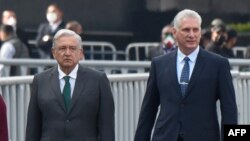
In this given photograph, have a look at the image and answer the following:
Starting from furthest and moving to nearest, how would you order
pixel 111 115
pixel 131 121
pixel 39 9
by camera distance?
pixel 39 9 < pixel 131 121 < pixel 111 115

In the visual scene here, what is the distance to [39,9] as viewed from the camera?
25766 millimetres

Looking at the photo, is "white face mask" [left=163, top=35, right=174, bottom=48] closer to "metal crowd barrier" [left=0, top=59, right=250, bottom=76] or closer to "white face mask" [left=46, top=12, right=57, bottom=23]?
"metal crowd barrier" [left=0, top=59, right=250, bottom=76]

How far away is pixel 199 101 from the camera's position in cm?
962

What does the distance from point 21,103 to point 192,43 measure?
2769 mm

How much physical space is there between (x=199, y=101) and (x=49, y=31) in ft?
43.7

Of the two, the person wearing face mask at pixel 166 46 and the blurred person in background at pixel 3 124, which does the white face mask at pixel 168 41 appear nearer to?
the person wearing face mask at pixel 166 46

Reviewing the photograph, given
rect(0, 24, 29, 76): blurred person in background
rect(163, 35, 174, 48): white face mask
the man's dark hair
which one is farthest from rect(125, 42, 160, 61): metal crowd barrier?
rect(163, 35, 174, 48): white face mask

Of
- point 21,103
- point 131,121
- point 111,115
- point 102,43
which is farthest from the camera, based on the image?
A: point 102,43

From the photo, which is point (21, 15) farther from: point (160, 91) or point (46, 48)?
point (160, 91)

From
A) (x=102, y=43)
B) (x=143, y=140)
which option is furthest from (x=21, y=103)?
(x=102, y=43)

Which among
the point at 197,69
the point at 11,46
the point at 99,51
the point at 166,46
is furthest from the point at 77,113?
the point at 99,51

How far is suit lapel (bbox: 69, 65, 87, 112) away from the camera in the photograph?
9562 mm

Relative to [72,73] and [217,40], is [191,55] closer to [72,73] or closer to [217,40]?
[72,73]

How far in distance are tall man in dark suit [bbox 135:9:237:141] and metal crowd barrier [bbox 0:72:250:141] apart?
2.40 metres
